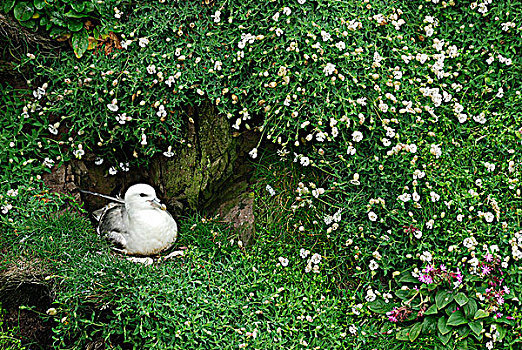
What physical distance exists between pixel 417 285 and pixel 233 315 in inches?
41.7

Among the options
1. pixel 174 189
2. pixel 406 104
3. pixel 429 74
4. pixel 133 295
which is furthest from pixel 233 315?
pixel 429 74

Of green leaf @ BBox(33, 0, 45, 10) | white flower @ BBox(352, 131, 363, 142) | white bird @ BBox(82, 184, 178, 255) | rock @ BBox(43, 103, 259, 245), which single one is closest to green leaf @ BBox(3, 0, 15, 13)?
green leaf @ BBox(33, 0, 45, 10)

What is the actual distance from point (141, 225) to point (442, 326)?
1862mm

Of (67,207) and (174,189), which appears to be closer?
(67,207)

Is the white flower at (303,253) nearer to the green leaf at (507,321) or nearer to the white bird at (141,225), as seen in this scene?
the white bird at (141,225)

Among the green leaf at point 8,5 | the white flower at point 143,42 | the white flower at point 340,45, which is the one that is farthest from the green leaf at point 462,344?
the green leaf at point 8,5

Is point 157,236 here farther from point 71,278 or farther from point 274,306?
point 274,306

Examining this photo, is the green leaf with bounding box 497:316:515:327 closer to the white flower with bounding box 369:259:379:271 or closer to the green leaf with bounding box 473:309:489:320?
the green leaf with bounding box 473:309:489:320

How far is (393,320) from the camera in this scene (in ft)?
9.46

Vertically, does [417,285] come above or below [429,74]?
below

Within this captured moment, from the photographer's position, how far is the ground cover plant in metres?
2.84

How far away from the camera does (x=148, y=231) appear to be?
10.7 feet

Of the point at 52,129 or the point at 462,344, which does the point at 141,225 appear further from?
the point at 462,344

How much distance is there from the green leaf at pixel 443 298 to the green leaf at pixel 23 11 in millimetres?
2927
